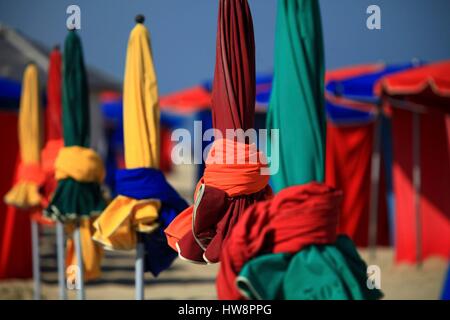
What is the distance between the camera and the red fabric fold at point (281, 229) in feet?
7.68

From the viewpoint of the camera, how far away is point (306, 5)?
8.45ft

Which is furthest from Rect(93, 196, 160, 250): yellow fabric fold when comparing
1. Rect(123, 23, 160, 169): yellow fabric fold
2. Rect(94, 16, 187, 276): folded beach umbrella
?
Rect(123, 23, 160, 169): yellow fabric fold

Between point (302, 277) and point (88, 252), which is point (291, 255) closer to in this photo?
point (302, 277)

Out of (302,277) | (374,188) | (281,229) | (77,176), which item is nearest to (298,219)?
(281,229)

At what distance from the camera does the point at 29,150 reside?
20.8 feet

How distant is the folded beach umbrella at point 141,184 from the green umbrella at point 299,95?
1.48 m

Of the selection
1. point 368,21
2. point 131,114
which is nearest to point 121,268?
point 131,114

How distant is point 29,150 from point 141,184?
2.81 m

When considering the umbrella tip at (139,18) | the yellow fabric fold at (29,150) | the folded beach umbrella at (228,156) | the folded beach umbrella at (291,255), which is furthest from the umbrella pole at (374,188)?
the folded beach umbrella at (291,255)

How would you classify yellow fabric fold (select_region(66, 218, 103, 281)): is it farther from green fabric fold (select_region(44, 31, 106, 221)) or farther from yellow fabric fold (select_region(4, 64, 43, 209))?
yellow fabric fold (select_region(4, 64, 43, 209))
